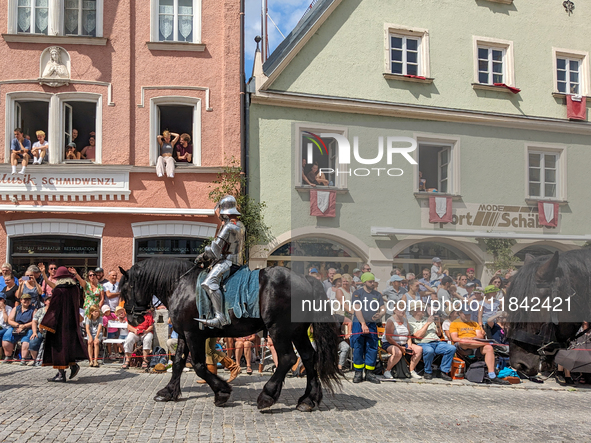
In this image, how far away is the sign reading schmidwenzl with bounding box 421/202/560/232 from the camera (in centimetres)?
1491

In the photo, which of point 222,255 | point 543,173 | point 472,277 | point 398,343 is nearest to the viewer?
point 222,255

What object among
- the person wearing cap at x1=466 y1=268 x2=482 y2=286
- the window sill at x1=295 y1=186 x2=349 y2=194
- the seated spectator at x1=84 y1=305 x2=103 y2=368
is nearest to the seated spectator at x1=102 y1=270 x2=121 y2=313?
the seated spectator at x1=84 y1=305 x2=103 y2=368

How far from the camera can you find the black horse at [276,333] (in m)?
7.28

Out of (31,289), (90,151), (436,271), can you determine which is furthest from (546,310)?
(90,151)

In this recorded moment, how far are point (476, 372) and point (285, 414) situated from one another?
182 inches

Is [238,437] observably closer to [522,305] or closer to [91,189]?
[522,305]

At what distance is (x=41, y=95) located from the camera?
14.3 m

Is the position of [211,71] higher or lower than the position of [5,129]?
higher

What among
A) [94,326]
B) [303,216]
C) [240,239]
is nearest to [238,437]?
[240,239]

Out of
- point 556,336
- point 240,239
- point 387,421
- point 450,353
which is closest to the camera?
point 556,336

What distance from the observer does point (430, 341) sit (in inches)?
419

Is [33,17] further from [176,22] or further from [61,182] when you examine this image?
[61,182]

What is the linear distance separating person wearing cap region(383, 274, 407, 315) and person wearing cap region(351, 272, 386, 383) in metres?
0.61

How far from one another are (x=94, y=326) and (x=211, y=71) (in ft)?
22.8
